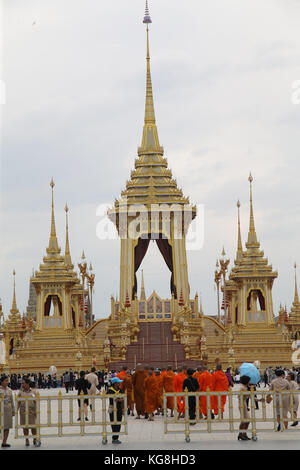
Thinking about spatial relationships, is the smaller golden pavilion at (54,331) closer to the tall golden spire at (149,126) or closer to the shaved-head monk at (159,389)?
the tall golden spire at (149,126)

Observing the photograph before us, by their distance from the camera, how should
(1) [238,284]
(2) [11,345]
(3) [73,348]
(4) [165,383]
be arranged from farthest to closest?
(2) [11,345] → (1) [238,284] → (3) [73,348] → (4) [165,383]

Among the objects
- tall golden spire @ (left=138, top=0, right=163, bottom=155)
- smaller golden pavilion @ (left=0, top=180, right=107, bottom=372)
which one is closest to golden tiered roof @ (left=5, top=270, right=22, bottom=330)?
smaller golden pavilion @ (left=0, top=180, right=107, bottom=372)

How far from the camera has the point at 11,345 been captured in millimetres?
74750

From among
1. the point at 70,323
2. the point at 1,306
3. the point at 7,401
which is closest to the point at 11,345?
the point at 1,306

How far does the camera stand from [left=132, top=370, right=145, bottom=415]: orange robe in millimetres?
28344

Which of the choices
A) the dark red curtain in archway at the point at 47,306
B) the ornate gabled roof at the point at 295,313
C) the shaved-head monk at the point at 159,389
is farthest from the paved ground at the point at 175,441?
the ornate gabled roof at the point at 295,313

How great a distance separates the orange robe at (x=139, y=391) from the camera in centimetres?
2834

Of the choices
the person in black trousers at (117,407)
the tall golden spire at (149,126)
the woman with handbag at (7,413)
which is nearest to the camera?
the woman with handbag at (7,413)

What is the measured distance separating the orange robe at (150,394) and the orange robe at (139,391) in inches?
20.2

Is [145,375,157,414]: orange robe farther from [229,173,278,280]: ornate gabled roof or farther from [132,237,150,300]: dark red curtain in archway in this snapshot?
[132,237,150,300]: dark red curtain in archway

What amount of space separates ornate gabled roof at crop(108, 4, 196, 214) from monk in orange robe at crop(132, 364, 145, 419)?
36657mm

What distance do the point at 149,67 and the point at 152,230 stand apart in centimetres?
1209

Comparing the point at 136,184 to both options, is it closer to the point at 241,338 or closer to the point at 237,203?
the point at 237,203

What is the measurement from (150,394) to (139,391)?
779 mm
